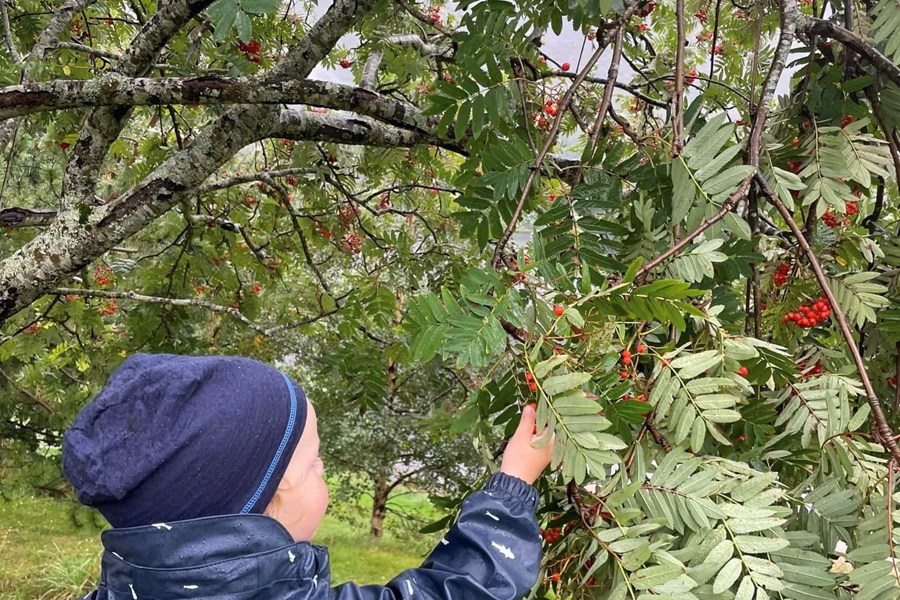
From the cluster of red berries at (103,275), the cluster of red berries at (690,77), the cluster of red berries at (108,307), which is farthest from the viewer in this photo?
the cluster of red berries at (108,307)

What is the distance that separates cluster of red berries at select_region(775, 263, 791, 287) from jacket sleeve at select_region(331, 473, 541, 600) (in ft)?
2.14

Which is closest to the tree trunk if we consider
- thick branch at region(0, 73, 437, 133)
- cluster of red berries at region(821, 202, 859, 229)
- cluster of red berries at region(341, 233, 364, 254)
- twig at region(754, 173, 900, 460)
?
cluster of red berries at region(341, 233, 364, 254)

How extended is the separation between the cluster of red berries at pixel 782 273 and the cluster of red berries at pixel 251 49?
1.82 meters

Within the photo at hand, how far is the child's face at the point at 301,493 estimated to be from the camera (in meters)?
0.93

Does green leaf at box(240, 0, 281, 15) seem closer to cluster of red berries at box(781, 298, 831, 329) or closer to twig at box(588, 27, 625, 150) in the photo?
twig at box(588, 27, 625, 150)

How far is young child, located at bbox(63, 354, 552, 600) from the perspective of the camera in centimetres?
84

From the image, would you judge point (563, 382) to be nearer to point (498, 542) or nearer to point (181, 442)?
point (498, 542)

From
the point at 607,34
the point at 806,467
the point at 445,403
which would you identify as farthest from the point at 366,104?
the point at 445,403

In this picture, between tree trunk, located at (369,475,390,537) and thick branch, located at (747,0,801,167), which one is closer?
thick branch, located at (747,0,801,167)

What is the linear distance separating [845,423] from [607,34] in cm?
71

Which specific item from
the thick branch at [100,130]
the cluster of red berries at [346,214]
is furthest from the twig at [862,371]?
the cluster of red berries at [346,214]

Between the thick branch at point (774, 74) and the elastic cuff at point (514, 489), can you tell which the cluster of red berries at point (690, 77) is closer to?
the thick branch at point (774, 74)

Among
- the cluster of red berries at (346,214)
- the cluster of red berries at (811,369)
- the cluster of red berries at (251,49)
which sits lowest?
the cluster of red berries at (811,369)

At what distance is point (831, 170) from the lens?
1013 mm
